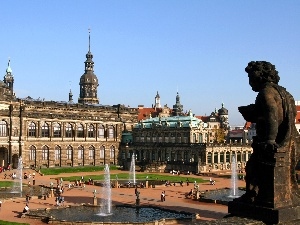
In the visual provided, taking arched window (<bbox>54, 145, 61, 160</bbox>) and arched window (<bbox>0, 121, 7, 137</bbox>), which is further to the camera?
arched window (<bbox>54, 145, 61, 160</bbox>)

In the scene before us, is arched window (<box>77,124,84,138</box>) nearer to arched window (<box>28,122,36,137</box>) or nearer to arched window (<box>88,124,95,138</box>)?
arched window (<box>88,124,95,138</box>)

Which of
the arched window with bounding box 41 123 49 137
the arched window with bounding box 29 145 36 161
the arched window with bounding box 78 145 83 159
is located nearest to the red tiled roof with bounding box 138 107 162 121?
the arched window with bounding box 78 145 83 159

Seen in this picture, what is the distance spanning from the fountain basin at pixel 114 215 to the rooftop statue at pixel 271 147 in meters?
23.2

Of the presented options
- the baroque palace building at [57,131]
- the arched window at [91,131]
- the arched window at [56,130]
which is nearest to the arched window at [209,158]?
the baroque palace building at [57,131]

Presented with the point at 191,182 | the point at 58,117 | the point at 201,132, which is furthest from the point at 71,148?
the point at 191,182

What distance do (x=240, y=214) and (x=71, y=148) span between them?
88595 mm

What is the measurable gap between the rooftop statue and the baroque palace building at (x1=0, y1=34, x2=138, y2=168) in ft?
266

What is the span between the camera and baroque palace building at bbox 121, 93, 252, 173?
294 feet

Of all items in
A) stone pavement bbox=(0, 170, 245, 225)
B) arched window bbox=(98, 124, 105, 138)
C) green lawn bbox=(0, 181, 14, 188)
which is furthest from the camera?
arched window bbox=(98, 124, 105, 138)

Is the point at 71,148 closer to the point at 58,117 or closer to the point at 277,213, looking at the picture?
the point at 58,117

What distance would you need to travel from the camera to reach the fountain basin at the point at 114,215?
113ft

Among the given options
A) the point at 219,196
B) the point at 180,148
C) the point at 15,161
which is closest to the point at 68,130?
the point at 15,161

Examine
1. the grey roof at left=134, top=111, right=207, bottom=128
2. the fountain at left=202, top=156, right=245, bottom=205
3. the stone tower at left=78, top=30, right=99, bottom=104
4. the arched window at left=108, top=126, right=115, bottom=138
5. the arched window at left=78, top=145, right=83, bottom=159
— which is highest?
the stone tower at left=78, top=30, right=99, bottom=104

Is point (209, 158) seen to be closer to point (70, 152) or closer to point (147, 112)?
point (70, 152)
